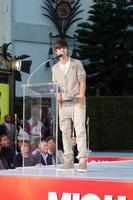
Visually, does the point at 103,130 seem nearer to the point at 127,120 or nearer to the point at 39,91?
the point at 127,120

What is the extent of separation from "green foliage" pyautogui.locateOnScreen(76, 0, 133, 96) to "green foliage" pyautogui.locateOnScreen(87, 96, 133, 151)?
3860 mm

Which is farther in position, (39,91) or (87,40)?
(87,40)

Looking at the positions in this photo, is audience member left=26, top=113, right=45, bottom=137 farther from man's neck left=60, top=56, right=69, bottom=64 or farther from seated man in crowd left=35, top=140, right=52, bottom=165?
man's neck left=60, top=56, right=69, bottom=64

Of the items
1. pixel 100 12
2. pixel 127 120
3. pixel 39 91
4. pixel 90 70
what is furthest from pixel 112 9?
pixel 39 91

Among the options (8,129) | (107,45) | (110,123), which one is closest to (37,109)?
(8,129)

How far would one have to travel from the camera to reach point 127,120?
25.4m

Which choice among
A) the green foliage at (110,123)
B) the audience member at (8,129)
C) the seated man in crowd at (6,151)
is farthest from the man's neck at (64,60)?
the green foliage at (110,123)

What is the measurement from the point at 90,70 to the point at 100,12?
116 inches

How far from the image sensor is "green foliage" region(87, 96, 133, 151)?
2516 cm

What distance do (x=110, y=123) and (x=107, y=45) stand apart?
18.0ft

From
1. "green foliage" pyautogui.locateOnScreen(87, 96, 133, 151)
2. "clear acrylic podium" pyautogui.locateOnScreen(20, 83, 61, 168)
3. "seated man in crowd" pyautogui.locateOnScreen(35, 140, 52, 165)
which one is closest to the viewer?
"clear acrylic podium" pyautogui.locateOnScreen(20, 83, 61, 168)

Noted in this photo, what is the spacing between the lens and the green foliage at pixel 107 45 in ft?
96.0

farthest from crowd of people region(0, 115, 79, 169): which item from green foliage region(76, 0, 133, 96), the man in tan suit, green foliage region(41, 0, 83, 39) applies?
green foliage region(41, 0, 83, 39)

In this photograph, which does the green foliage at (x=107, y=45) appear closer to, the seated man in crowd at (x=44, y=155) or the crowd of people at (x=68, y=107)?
the seated man in crowd at (x=44, y=155)
